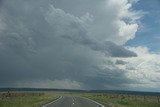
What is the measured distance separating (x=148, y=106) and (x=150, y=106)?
261 mm

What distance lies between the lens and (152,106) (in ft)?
137

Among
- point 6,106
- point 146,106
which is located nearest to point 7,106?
point 6,106

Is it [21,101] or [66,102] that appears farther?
[66,102]

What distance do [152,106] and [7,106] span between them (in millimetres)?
18436

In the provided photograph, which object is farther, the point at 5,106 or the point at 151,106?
the point at 151,106

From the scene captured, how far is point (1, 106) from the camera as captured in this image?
31.2m

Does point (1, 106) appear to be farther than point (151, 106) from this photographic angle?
No

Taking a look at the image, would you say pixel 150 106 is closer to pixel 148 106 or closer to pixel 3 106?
pixel 148 106

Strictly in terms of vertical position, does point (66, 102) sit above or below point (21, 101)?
above

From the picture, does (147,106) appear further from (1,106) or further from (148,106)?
(1,106)

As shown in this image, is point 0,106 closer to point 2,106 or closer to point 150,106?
point 2,106

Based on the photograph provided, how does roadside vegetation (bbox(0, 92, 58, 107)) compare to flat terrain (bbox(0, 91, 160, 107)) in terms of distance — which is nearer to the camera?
roadside vegetation (bbox(0, 92, 58, 107))

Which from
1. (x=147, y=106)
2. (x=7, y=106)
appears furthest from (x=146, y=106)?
(x=7, y=106)

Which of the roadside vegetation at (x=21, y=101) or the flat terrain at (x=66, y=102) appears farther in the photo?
the flat terrain at (x=66, y=102)
